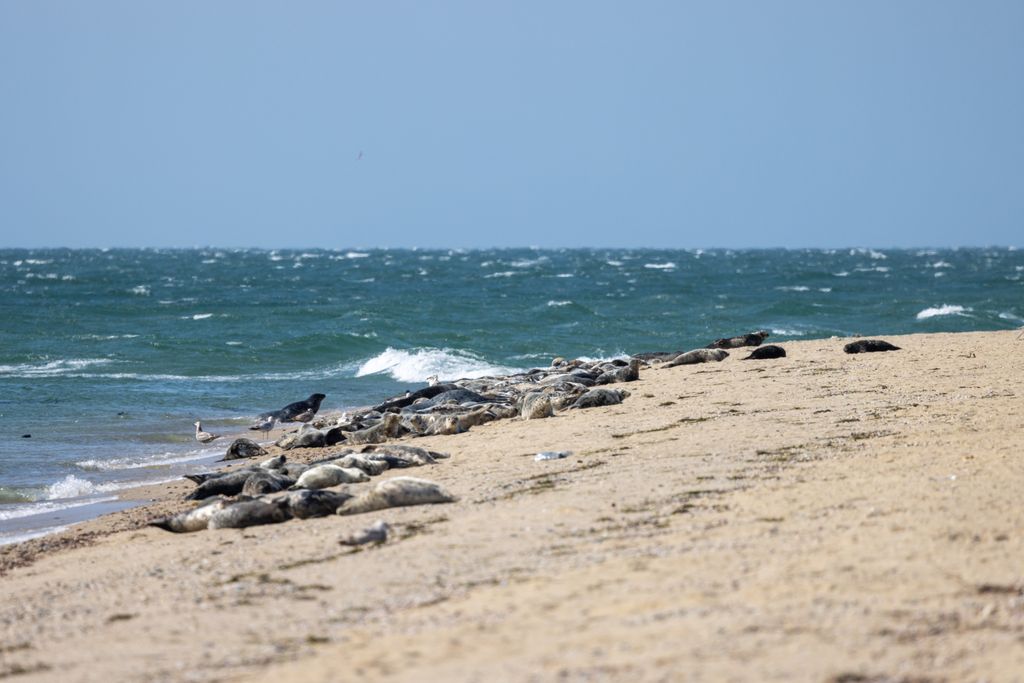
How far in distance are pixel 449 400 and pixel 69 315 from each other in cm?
2732

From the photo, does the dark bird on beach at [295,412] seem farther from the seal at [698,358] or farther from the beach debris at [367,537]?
the beach debris at [367,537]

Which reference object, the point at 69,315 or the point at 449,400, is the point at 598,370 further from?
the point at 69,315

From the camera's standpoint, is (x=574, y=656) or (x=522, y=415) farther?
(x=522, y=415)

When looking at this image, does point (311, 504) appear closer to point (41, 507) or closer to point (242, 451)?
point (41, 507)

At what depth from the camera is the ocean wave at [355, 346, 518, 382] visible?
25172 millimetres

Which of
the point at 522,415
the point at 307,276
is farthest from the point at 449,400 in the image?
the point at 307,276

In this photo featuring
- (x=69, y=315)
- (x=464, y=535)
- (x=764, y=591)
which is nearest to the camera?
(x=764, y=591)

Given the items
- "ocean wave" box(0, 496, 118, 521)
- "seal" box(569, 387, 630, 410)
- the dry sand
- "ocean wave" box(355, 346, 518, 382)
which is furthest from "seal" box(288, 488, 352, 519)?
"ocean wave" box(355, 346, 518, 382)

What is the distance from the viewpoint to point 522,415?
48.6 feet

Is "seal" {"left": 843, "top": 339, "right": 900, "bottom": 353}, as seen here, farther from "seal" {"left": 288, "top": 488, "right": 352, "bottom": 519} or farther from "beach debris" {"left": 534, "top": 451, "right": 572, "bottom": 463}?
"seal" {"left": 288, "top": 488, "right": 352, "bottom": 519}

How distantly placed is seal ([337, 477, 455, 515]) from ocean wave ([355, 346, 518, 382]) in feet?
51.5

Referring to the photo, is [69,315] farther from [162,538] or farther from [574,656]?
[574,656]

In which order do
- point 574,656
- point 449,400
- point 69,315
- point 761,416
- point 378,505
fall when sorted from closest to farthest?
point 574,656 < point 378,505 < point 761,416 < point 449,400 < point 69,315

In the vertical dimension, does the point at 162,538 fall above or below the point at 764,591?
below
